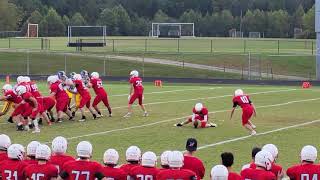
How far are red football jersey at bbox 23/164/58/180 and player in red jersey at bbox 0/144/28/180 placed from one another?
0.24 m

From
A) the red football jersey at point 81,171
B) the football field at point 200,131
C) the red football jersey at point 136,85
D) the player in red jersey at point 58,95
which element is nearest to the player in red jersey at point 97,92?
the football field at point 200,131

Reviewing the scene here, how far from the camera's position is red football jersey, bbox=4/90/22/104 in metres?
20.7

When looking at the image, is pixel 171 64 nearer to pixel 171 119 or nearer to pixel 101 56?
pixel 101 56

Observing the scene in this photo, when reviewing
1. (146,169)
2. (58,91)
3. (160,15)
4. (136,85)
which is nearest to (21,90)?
(58,91)

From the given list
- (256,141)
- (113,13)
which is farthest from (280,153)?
(113,13)

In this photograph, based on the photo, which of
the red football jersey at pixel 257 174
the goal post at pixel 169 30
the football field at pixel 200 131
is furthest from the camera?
the goal post at pixel 169 30

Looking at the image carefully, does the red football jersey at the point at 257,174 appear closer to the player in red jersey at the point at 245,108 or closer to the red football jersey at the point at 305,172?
the red football jersey at the point at 305,172

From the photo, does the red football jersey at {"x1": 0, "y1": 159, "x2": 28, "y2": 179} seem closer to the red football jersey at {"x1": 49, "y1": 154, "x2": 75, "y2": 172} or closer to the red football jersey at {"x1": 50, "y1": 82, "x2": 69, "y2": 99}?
the red football jersey at {"x1": 49, "y1": 154, "x2": 75, "y2": 172}

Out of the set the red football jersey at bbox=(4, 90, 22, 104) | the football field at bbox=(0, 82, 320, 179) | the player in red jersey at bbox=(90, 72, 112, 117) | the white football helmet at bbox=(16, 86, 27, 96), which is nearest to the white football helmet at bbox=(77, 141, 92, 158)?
the football field at bbox=(0, 82, 320, 179)

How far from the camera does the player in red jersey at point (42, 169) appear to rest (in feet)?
32.2

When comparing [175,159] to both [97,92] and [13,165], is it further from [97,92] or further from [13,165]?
[97,92]

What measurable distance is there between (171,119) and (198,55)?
42.7 meters

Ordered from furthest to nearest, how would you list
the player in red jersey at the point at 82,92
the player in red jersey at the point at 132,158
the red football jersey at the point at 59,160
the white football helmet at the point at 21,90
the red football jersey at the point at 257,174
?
the player in red jersey at the point at 82,92 < the white football helmet at the point at 21,90 < the red football jersey at the point at 59,160 < the player in red jersey at the point at 132,158 < the red football jersey at the point at 257,174

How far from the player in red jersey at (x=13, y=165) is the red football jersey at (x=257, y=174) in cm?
316
